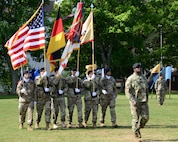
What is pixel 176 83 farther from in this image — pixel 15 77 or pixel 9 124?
pixel 9 124

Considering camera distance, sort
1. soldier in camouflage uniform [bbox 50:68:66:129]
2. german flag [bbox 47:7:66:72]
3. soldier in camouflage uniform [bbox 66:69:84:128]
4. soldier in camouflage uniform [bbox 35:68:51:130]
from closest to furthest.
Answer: soldier in camouflage uniform [bbox 35:68:51:130] → soldier in camouflage uniform [bbox 50:68:66:129] → german flag [bbox 47:7:66:72] → soldier in camouflage uniform [bbox 66:69:84:128]

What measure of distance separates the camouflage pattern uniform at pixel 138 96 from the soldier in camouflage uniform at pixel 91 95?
10.3 ft

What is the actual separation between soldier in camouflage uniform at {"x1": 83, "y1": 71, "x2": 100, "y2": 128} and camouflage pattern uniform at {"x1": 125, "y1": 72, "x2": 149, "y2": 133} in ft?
10.3

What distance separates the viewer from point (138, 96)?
1246 centimetres

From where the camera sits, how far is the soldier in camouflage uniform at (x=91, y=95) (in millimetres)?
15422

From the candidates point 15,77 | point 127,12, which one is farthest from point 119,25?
point 15,77

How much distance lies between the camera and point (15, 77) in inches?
1929

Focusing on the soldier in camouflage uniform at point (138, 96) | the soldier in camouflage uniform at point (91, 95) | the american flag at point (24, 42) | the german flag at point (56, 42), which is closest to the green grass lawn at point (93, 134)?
the soldier in camouflage uniform at point (138, 96)

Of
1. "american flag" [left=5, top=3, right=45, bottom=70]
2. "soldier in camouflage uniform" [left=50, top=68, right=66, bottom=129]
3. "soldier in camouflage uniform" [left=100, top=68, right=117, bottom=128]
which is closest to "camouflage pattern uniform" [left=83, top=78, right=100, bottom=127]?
"soldier in camouflage uniform" [left=100, top=68, right=117, bottom=128]

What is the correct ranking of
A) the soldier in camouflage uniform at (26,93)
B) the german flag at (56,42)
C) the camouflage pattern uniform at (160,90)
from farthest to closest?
the camouflage pattern uniform at (160,90) < the german flag at (56,42) < the soldier in camouflage uniform at (26,93)

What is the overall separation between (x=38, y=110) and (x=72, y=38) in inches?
116

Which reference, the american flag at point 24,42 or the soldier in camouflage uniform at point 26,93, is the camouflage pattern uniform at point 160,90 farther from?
the soldier in camouflage uniform at point 26,93

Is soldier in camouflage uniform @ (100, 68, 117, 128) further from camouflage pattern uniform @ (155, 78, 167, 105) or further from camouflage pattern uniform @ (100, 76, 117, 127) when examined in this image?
camouflage pattern uniform @ (155, 78, 167, 105)

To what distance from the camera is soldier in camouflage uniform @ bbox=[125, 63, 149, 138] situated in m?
12.3
